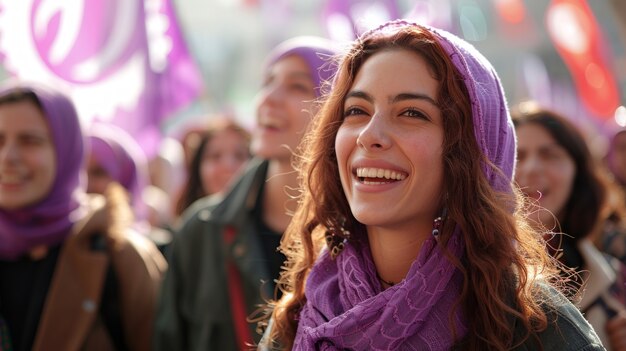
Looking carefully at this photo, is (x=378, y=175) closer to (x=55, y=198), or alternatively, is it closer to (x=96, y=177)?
(x=55, y=198)

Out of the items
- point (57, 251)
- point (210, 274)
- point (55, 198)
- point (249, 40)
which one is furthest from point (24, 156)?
point (249, 40)

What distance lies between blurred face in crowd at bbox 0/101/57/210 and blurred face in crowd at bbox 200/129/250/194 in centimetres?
176

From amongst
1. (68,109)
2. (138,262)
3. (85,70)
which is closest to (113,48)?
(85,70)

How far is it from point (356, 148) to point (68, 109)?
216cm

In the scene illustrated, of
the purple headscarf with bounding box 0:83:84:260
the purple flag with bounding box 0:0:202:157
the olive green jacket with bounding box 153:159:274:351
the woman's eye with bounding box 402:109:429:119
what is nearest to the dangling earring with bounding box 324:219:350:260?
the woman's eye with bounding box 402:109:429:119

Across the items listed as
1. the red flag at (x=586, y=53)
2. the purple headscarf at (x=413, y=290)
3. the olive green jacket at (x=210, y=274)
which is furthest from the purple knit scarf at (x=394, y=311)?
the red flag at (x=586, y=53)

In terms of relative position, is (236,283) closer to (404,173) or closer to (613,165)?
(404,173)

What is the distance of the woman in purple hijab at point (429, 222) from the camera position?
2.06 metres

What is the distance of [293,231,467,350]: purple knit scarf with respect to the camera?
2.06 metres

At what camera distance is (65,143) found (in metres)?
3.87

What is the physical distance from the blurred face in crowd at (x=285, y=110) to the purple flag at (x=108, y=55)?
6.12ft

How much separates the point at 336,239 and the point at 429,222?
33cm

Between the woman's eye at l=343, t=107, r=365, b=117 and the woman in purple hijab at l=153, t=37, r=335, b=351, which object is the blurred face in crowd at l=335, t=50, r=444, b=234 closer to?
the woman's eye at l=343, t=107, r=365, b=117

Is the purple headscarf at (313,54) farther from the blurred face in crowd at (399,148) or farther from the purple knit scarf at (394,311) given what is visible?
the purple knit scarf at (394,311)
